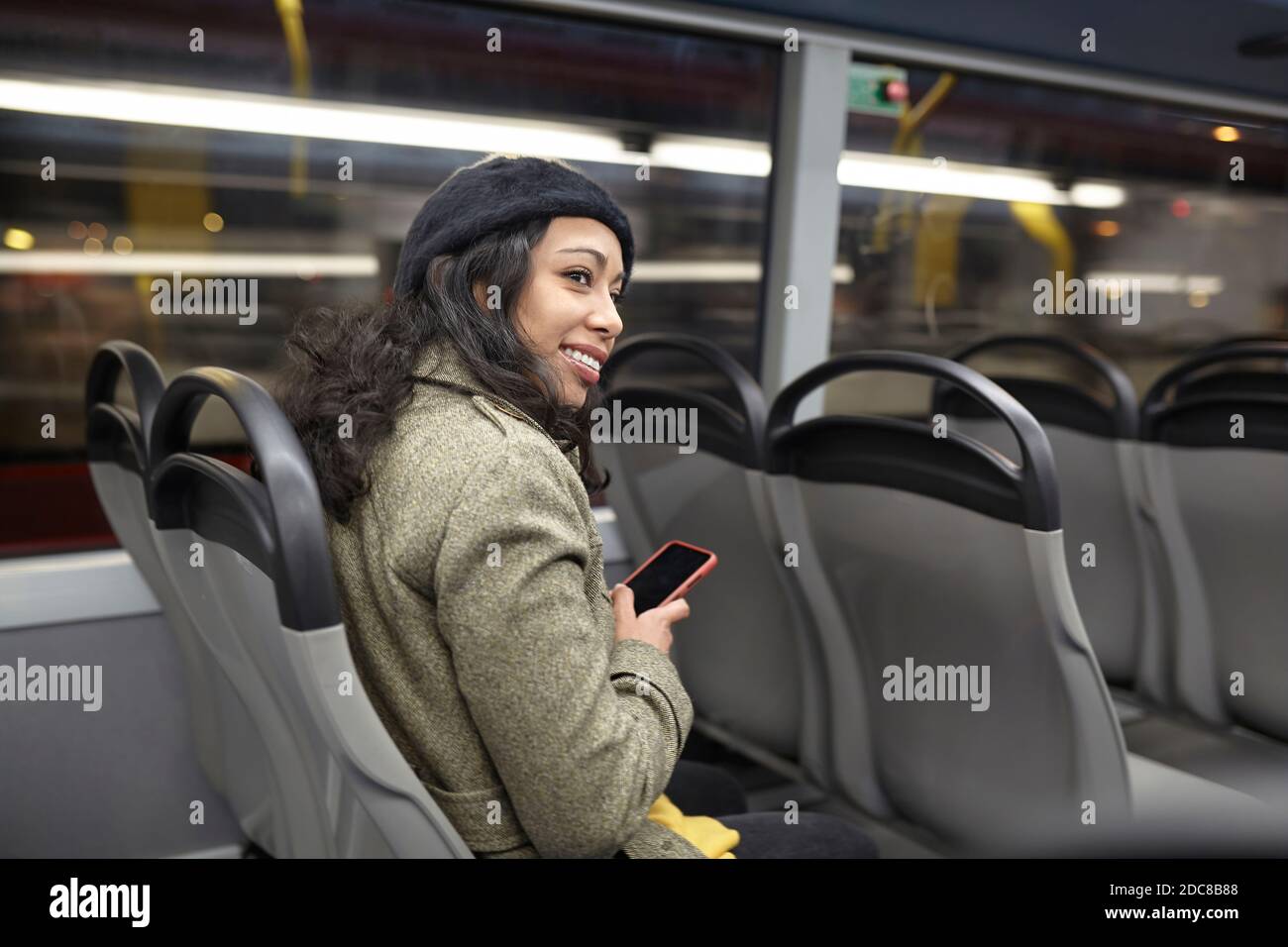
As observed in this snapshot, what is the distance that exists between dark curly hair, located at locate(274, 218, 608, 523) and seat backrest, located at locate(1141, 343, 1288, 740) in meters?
1.74

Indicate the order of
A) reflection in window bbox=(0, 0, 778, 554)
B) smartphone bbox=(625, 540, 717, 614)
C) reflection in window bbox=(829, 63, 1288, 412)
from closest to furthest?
smartphone bbox=(625, 540, 717, 614) → reflection in window bbox=(0, 0, 778, 554) → reflection in window bbox=(829, 63, 1288, 412)

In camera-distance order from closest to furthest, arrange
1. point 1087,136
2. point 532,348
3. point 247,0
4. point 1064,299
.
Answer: point 532,348 < point 247,0 < point 1087,136 < point 1064,299

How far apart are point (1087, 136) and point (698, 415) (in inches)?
95.5

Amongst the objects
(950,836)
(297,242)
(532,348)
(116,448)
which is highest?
(297,242)

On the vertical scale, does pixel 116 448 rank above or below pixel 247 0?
below

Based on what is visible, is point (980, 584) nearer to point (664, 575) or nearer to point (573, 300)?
point (664, 575)

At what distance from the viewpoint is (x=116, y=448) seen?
1860 millimetres

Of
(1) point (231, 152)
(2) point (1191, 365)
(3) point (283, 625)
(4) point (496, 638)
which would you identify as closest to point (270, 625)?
(3) point (283, 625)

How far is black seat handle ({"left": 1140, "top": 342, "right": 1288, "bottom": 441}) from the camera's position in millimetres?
2502

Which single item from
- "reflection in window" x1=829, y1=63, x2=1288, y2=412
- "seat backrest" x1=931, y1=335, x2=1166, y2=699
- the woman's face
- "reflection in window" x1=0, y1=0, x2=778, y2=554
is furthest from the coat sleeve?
"reflection in window" x1=829, y1=63, x2=1288, y2=412

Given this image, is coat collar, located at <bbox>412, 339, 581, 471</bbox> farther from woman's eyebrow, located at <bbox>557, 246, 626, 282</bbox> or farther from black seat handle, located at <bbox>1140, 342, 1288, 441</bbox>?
black seat handle, located at <bbox>1140, 342, 1288, 441</bbox>

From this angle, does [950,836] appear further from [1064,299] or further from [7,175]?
[1064,299]

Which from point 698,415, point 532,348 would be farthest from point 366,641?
point 698,415

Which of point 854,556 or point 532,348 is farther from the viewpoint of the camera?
point 854,556
